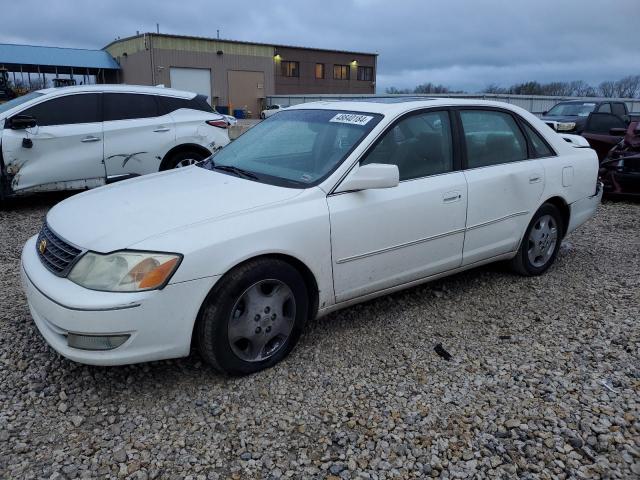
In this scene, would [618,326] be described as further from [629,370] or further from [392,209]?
[392,209]

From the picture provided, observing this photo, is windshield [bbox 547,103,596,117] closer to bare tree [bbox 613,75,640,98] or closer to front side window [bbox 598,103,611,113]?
front side window [bbox 598,103,611,113]

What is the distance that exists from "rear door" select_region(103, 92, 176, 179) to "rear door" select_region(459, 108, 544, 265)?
483cm

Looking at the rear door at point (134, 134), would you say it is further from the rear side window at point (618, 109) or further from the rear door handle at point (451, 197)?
the rear side window at point (618, 109)

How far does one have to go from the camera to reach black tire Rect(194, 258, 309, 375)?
2.79 metres

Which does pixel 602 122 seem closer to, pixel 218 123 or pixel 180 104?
pixel 218 123

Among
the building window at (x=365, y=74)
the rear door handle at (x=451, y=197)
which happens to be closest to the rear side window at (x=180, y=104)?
the rear door handle at (x=451, y=197)

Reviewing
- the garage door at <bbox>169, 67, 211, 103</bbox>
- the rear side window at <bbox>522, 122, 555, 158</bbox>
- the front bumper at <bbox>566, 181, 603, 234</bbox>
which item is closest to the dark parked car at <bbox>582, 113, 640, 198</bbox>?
the front bumper at <bbox>566, 181, 603, 234</bbox>

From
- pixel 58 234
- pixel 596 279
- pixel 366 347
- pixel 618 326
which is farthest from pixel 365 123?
pixel 596 279

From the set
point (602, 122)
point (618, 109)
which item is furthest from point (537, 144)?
point (618, 109)

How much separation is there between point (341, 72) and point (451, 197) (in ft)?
164

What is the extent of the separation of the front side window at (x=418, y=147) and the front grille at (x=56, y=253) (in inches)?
71.4

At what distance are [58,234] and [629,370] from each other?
3.46 metres

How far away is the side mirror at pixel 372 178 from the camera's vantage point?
124 inches

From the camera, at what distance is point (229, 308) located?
9.28ft
